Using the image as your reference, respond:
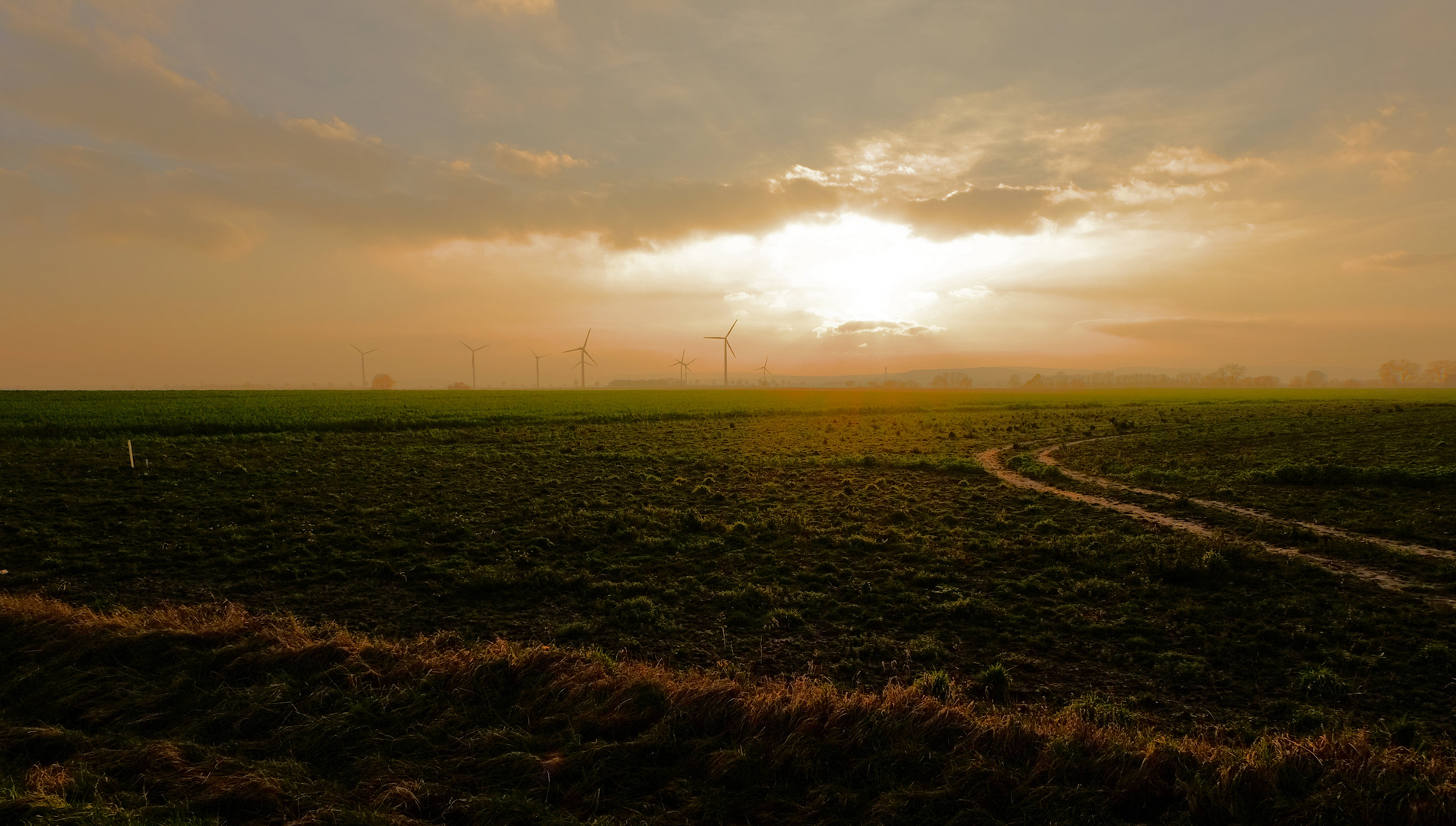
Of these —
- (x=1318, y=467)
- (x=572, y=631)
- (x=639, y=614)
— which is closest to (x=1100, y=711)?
(x=639, y=614)

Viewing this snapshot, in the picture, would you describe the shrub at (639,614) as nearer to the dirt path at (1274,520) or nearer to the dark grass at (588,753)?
the dark grass at (588,753)

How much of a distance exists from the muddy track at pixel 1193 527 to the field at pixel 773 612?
0.19 meters

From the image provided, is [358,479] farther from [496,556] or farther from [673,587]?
[673,587]

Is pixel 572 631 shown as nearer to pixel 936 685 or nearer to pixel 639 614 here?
pixel 639 614

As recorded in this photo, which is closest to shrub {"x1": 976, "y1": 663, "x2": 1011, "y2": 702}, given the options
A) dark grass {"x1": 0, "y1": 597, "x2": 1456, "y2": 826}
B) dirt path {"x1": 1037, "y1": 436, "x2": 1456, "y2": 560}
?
dark grass {"x1": 0, "y1": 597, "x2": 1456, "y2": 826}

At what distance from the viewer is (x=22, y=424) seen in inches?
1763

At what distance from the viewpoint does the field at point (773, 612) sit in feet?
19.5

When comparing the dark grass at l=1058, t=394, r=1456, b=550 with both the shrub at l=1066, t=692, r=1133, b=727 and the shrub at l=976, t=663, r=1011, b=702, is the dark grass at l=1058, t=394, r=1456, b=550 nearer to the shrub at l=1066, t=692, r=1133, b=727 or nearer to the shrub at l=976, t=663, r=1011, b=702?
the shrub at l=1066, t=692, r=1133, b=727

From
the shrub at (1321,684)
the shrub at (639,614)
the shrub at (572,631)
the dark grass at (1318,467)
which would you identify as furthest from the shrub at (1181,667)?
the dark grass at (1318,467)

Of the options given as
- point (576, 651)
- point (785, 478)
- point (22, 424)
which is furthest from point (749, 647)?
point (22, 424)

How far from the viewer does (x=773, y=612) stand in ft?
36.8

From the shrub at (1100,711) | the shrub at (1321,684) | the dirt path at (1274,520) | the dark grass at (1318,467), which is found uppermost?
the dark grass at (1318,467)

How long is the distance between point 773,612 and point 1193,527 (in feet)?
45.3

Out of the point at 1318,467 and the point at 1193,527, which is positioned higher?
the point at 1318,467
